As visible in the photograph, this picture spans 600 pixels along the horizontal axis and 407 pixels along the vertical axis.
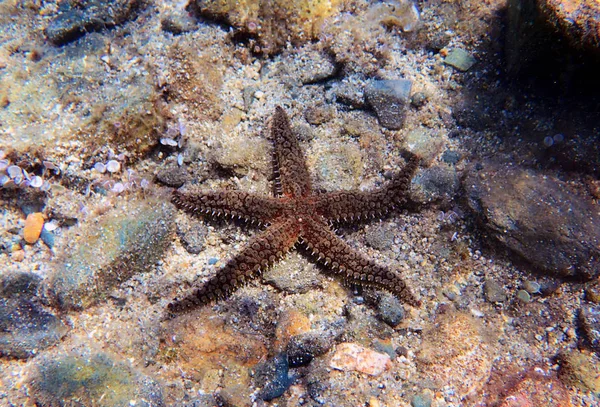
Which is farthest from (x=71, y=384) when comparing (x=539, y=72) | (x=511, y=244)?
(x=539, y=72)

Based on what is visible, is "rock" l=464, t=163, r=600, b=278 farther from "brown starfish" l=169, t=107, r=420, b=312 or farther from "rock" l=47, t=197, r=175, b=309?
"rock" l=47, t=197, r=175, b=309

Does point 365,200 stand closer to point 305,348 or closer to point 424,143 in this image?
point 424,143

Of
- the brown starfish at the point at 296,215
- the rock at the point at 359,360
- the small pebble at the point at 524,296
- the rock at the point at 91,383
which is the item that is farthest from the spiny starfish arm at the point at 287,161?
the small pebble at the point at 524,296

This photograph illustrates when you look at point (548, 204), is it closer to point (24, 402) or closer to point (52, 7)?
point (24, 402)

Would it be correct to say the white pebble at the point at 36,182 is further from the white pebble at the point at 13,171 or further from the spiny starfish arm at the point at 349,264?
the spiny starfish arm at the point at 349,264

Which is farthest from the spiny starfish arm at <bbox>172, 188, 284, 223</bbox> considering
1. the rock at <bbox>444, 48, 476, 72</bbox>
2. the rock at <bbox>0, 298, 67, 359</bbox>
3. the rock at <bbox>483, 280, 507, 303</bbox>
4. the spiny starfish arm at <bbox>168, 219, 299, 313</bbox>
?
the rock at <bbox>444, 48, 476, 72</bbox>
